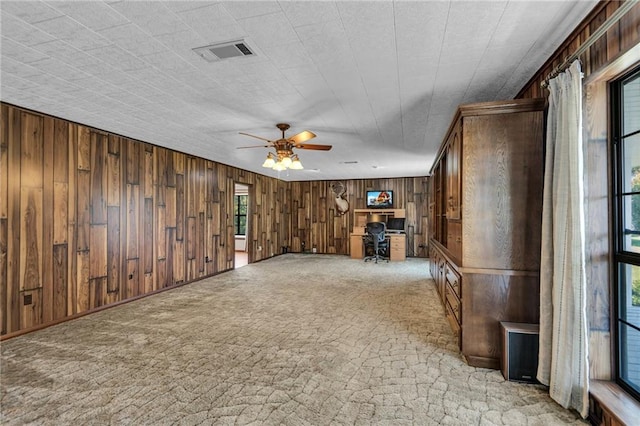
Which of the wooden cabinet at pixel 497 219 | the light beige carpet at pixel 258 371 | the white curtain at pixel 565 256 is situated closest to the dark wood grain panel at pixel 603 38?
the white curtain at pixel 565 256

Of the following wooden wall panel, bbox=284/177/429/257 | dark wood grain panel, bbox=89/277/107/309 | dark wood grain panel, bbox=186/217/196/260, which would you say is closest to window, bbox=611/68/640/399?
dark wood grain panel, bbox=89/277/107/309

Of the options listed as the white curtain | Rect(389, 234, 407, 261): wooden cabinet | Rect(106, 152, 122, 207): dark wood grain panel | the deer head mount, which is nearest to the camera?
the white curtain

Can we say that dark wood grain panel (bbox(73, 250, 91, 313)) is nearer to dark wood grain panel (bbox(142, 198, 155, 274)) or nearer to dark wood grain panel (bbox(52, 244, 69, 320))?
dark wood grain panel (bbox(52, 244, 69, 320))

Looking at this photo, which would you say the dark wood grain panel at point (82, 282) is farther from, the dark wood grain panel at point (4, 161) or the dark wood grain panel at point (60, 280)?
the dark wood grain panel at point (4, 161)

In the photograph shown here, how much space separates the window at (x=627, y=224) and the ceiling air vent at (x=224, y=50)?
7.85 ft

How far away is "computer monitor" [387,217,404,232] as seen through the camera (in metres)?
8.80

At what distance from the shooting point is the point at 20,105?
320 cm

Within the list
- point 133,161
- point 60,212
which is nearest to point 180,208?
point 133,161

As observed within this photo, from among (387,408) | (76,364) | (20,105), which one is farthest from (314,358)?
(20,105)

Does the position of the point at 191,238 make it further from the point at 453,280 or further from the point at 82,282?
the point at 453,280

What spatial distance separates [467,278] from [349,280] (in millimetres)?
3424

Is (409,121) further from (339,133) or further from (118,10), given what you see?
(118,10)

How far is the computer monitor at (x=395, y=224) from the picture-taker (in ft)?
28.9

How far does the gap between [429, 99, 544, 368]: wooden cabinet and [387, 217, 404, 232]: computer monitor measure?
20.4 feet
